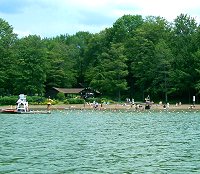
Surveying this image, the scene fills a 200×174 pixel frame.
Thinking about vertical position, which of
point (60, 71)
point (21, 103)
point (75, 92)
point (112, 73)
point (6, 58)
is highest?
point (6, 58)

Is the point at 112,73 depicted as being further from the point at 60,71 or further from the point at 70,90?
the point at 70,90

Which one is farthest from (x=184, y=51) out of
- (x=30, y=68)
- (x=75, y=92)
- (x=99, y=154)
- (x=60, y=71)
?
(x=99, y=154)

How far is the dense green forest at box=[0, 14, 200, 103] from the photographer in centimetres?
9656

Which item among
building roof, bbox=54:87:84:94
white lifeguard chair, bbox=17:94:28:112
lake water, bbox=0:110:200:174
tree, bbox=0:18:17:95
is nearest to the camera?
lake water, bbox=0:110:200:174

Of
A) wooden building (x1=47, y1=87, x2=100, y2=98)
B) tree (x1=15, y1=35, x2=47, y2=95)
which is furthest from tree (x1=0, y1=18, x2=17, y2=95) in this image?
wooden building (x1=47, y1=87, x2=100, y2=98)

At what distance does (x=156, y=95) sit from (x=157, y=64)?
31.3 feet

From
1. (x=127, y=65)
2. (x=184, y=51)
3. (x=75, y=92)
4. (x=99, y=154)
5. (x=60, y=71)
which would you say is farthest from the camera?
(x=75, y=92)

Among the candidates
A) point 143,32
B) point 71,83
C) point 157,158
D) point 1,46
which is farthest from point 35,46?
point 157,158

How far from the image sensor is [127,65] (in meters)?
109

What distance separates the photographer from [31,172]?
18984mm

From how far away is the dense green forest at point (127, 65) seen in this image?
9656 centimetres

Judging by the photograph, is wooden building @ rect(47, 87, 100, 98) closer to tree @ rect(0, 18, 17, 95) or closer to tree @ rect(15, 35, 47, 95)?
tree @ rect(15, 35, 47, 95)

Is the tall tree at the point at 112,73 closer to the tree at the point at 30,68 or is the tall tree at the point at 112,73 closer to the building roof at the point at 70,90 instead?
the building roof at the point at 70,90

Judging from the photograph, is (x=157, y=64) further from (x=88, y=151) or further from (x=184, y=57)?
(x=88, y=151)
